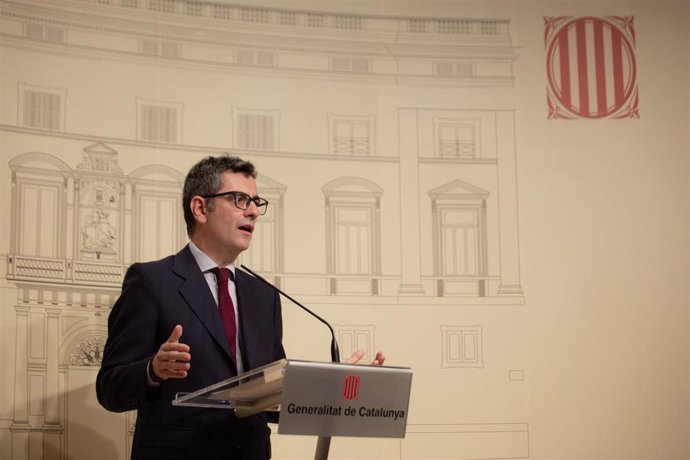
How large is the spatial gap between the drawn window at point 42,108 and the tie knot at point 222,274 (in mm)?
1605

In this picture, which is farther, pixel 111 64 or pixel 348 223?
pixel 348 223

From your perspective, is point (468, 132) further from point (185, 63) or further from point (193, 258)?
point (193, 258)

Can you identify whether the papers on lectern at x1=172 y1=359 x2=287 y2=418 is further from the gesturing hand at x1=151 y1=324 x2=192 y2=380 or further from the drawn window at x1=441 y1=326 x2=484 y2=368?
the drawn window at x1=441 y1=326 x2=484 y2=368

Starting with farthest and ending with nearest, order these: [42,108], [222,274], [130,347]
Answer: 1. [42,108]
2. [222,274]
3. [130,347]

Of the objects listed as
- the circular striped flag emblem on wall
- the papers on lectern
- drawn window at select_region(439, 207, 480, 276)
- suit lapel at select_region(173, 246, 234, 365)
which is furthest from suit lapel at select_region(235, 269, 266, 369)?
the circular striped flag emblem on wall

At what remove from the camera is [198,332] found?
3.88 metres

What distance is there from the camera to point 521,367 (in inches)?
225

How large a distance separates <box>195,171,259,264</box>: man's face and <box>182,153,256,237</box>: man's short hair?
37 mm

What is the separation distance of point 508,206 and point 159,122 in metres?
2.22

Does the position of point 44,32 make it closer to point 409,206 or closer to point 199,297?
point 199,297

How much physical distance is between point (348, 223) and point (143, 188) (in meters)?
1.25

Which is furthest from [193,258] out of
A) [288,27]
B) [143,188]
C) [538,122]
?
[538,122]

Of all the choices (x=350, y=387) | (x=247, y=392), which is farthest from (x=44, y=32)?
(x=350, y=387)

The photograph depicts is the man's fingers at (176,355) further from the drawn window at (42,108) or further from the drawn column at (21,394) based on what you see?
the drawn window at (42,108)
